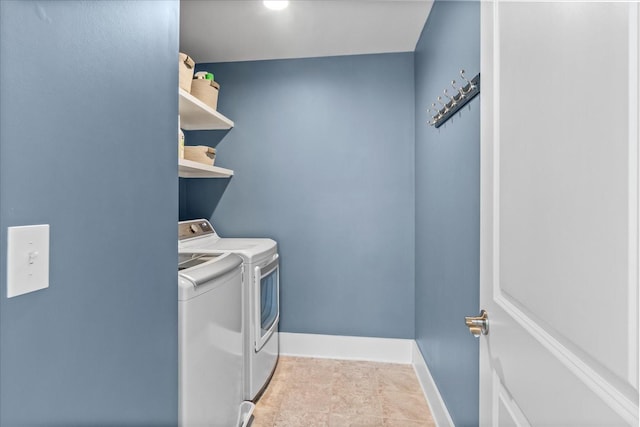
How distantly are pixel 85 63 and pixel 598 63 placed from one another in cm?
102

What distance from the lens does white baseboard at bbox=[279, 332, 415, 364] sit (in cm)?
274

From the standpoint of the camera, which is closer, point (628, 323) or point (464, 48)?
point (628, 323)

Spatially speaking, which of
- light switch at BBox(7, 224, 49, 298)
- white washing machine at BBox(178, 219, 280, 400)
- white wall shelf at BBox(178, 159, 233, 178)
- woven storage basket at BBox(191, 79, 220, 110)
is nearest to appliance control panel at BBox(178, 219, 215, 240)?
white washing machine at BBox(178, 219, 280, 400)

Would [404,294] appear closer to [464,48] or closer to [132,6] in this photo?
[464,48]

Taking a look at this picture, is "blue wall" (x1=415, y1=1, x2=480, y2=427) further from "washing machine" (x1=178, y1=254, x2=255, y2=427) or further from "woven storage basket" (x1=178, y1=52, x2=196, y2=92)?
"woven storage basket" (x1=178, y1=52, x2=196, y2=92)

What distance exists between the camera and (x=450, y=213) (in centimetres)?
174

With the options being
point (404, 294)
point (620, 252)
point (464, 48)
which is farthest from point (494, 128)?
point (404, 294)

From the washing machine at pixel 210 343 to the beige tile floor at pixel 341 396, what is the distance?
284mm

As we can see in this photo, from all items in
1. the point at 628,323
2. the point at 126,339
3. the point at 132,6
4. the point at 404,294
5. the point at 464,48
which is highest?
the point at 464,48

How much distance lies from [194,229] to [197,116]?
0.85 m

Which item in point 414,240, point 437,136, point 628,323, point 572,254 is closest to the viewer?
point 628,323

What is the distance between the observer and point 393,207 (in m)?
2.76

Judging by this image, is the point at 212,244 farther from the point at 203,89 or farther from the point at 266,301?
the point at 203,89

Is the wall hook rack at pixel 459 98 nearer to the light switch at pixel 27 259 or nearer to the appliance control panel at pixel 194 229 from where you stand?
the light switch at pixel 27 259
